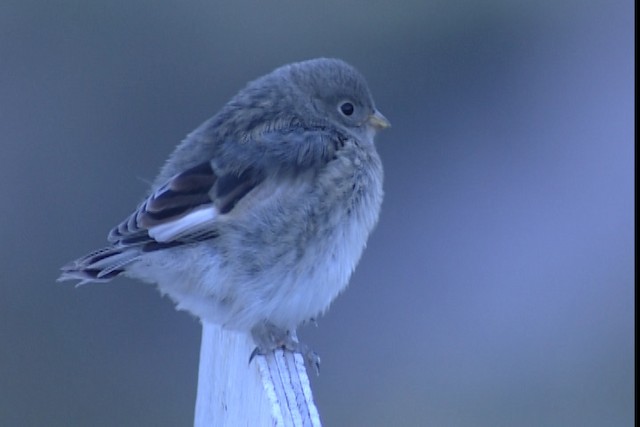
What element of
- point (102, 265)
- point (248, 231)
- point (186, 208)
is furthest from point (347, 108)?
point (102, 265)

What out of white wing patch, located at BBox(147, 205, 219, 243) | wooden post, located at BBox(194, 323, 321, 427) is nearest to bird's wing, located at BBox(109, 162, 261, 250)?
white wing patch, located at BBox(147, 205, 219, 243)

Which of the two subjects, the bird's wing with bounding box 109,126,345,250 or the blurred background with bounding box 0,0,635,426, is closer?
the bird's wing with bounding box 109,126,345,250

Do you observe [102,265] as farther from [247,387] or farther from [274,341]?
[247,387]

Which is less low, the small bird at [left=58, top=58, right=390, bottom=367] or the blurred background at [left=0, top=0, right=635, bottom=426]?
the blurred background at [left=0, top=0, right=635, bottom=426]

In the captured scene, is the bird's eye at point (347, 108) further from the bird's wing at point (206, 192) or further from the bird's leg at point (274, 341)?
the bird's leg at point (274, 341)

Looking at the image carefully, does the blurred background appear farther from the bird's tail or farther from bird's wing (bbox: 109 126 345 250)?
the bird's tail

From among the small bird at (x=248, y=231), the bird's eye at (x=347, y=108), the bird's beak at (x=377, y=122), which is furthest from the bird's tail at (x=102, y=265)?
the bird's beak at (x=377, y=122)
